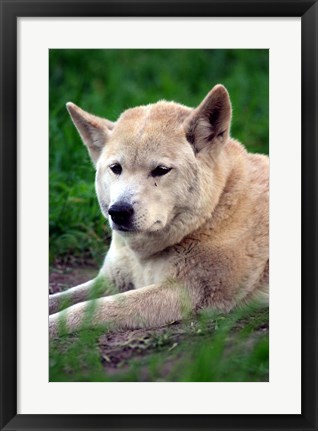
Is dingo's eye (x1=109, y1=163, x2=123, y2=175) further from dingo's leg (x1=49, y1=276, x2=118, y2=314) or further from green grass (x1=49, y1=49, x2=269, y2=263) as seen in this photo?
green grass (x1=49, y1=49, x2=269, y2=263)

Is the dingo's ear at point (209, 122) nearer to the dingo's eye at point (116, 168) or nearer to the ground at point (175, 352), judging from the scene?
the dingo's eye at point (116, 168)

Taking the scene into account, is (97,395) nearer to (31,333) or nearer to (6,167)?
(31,333)

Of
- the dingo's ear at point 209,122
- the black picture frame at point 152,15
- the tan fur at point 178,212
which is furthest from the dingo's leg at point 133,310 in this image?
the dingo's ear at point 209,122

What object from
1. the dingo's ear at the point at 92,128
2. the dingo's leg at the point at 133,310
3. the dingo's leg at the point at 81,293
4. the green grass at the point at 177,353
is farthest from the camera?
the dingo's leg at the point at 81,293

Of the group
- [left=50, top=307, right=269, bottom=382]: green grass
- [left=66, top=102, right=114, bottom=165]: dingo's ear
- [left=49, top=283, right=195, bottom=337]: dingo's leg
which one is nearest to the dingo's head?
[left=66, top=102, right=114, bottom=165]: dingo's ear

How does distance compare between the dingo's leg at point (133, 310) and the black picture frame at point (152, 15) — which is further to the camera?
the dingo's leg at point (133, 310)

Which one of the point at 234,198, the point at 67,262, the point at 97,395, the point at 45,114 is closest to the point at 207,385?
the point at 97,395

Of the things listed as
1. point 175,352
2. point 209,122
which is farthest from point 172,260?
point 209,122
